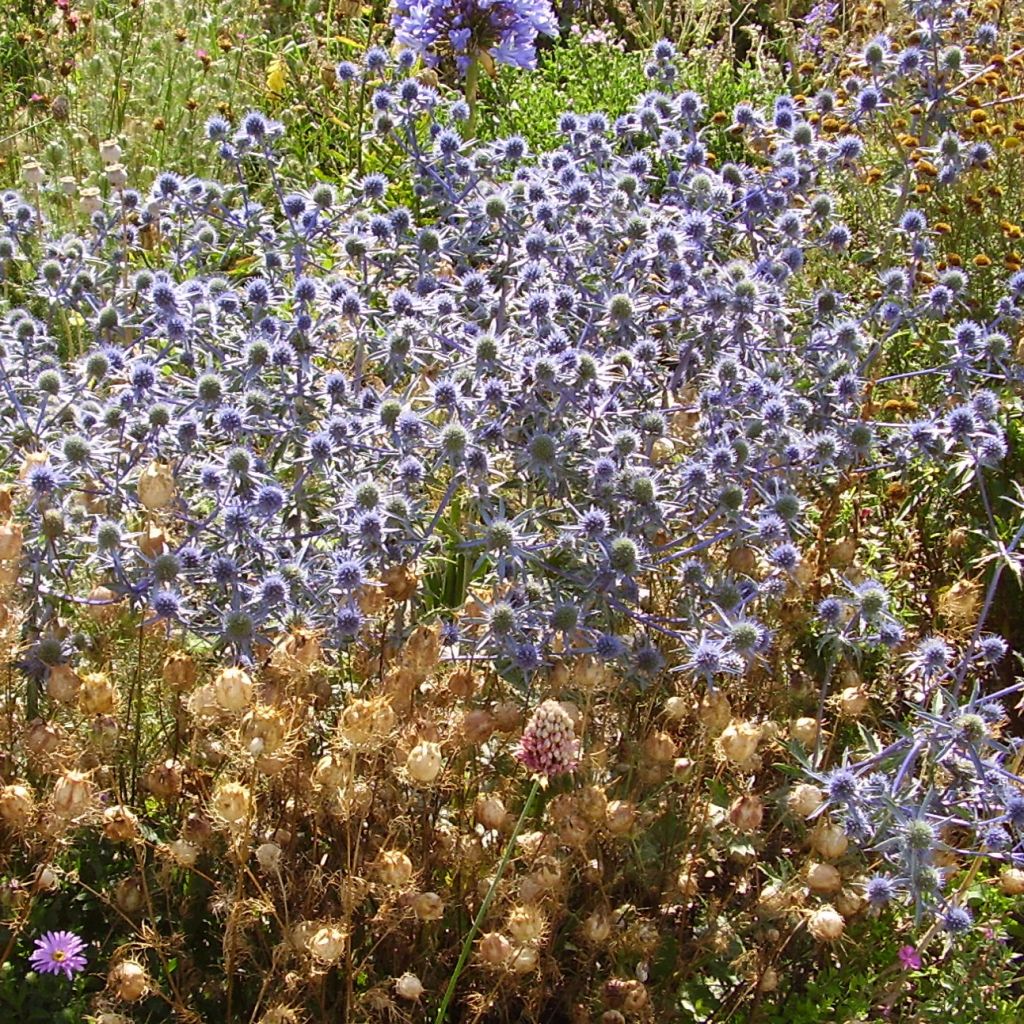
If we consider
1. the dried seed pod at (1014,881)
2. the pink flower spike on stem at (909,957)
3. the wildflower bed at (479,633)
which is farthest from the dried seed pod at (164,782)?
the dried seed pod at (1014,881)

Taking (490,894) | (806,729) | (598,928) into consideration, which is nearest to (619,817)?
(598,928)

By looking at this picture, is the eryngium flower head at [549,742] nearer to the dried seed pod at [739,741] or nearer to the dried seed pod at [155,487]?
the dried seed pod at [739,741]

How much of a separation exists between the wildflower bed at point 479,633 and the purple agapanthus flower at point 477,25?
77cm

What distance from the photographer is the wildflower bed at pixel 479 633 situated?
205cm

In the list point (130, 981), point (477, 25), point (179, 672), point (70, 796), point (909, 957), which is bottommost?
point (909, 957)

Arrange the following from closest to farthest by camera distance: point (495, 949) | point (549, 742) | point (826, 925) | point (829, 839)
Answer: point (549, 742)
point (495, 949)
point (826, 925)
point (829, 839)

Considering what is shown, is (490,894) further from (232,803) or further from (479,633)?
(479,633)

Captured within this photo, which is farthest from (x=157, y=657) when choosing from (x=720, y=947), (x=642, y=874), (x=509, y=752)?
(x=720, y=947)

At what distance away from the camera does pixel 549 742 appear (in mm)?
1754

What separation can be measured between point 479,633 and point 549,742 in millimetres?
744

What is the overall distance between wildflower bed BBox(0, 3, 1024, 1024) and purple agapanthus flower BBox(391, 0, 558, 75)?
0.77 metres

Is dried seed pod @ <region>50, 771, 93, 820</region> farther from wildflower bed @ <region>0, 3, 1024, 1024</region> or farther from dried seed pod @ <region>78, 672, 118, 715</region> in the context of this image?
dried seed pod @ <region>78, 672, 118, 715</region>

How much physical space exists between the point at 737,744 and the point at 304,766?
68 centimetres

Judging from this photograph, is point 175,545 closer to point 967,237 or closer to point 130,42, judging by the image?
point 967,237
